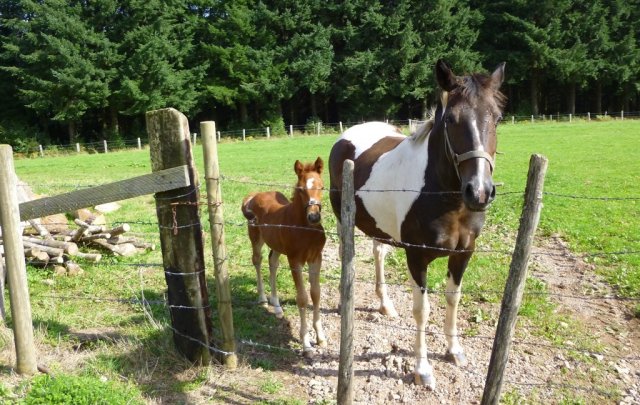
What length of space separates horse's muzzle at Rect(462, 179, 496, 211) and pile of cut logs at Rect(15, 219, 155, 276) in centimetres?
525

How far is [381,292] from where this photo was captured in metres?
5.14

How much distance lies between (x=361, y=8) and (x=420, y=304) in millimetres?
43548

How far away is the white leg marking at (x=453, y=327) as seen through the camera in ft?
13.6

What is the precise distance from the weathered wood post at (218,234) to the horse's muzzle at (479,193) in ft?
6.24

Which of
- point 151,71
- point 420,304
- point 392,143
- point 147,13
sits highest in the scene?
point 147,13

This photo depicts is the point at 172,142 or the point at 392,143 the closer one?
the point at 172,142

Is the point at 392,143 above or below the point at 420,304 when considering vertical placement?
above

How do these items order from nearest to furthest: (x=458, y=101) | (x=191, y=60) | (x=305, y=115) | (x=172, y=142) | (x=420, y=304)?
(x=458, y=101)
(x=172, y=142)
(x=420, y=304)
(x=191, y=60)
(x=305, y=115)

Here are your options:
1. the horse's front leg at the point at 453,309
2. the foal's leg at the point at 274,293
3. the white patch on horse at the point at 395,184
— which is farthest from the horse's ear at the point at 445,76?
the foal's leg at the point at 274,293

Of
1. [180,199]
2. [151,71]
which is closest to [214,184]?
[180,199]

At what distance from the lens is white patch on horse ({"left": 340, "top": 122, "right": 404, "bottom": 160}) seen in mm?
5767

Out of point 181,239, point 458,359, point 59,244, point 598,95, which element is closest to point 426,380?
point 458,359

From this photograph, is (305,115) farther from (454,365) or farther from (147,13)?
(454,365)

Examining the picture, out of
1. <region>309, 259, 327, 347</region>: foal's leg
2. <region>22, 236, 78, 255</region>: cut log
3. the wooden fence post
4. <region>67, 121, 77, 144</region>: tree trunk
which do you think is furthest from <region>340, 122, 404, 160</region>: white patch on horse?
<region>67, 121, 77, 144</region>: tree trunk
